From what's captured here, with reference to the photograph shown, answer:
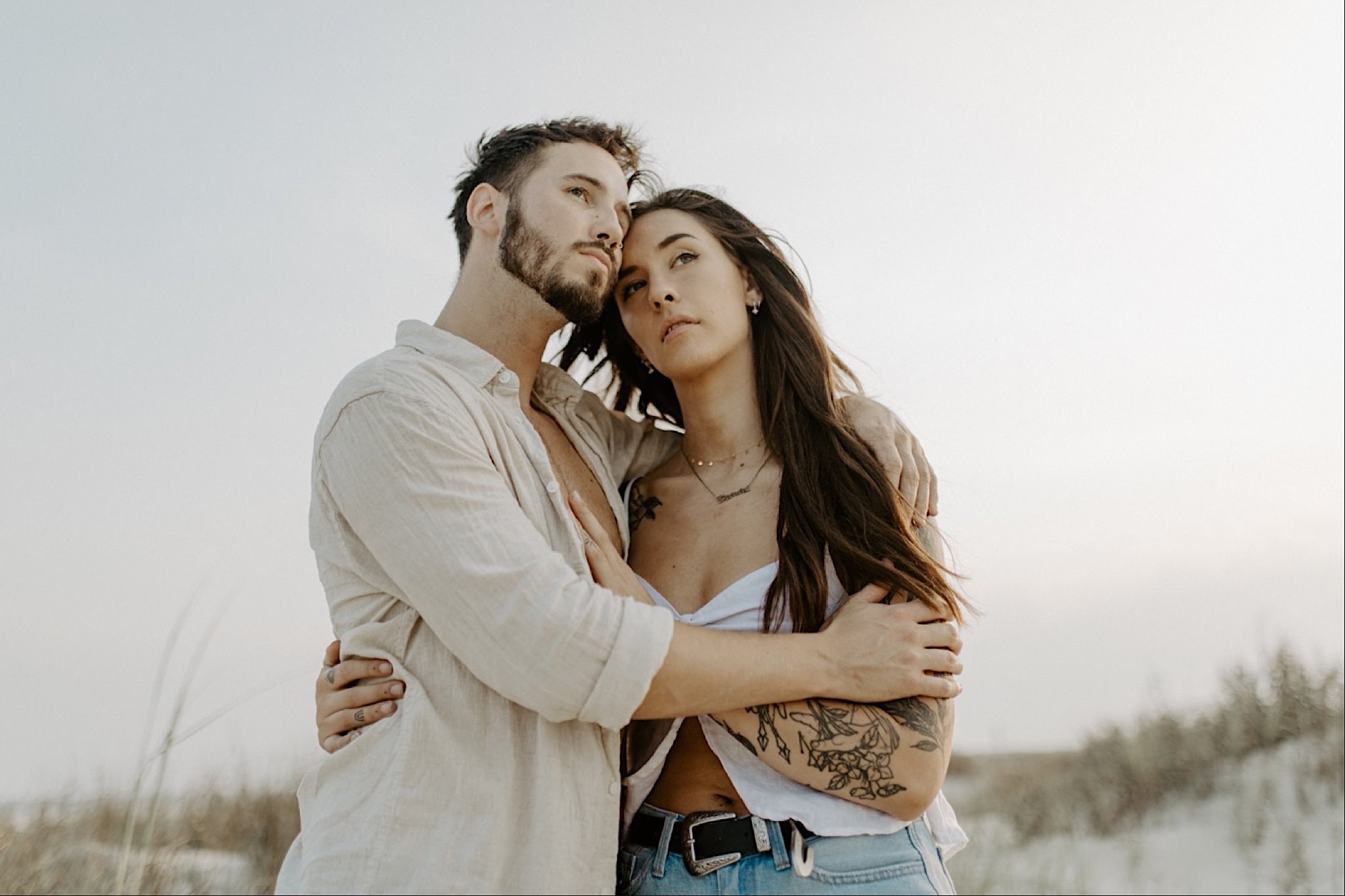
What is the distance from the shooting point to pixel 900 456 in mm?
2717

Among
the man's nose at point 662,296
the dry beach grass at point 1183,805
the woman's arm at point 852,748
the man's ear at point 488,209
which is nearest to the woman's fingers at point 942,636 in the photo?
the woman's arm at point 852,748

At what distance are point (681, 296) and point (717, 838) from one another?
1.46m

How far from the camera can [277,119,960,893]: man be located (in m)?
1.90

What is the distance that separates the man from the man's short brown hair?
→ 808 millimetres

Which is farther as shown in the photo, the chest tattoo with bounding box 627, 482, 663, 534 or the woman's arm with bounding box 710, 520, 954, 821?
the chest tattoo with bounding box 627, 482, 663, 534

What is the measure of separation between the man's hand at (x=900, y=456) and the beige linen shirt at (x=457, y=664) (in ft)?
2.84

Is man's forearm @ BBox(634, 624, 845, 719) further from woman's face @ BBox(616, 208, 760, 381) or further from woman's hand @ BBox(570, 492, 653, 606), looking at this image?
woman's face @ BBox(616, 208, 760, 381)

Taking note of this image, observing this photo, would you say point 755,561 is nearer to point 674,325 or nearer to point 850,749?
point 850,749

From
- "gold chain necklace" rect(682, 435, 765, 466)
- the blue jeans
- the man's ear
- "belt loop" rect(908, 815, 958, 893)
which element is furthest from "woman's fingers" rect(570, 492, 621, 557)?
the man's ear

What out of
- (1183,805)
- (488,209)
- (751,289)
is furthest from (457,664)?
(1183,805)

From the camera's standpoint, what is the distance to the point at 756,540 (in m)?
2.61

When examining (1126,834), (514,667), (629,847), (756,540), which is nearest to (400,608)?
(514,667)

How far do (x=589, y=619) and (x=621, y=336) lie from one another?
1.64 metres

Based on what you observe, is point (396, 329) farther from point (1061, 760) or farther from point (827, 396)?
point (1061, 760)
